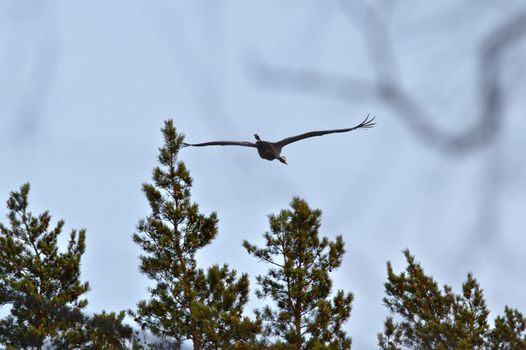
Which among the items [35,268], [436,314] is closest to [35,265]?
[35,268]

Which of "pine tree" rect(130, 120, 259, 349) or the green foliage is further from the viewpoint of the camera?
"pine tree" rect(130, 120, 259, 349)

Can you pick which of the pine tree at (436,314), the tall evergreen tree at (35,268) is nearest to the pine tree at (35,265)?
the tall evergreen tree at (35,268)

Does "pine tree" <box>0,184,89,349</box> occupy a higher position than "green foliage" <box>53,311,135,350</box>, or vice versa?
"pine tree" <box>0,184,89,349</box>

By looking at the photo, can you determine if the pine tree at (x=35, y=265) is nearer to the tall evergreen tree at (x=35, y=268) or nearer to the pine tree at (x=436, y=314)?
the tall evergreen tree at (x=35, y=268)

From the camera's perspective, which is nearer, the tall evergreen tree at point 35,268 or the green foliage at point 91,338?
the green foliage at point 91,338

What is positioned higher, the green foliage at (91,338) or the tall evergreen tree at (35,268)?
the tall evergreen tree at (35,268)

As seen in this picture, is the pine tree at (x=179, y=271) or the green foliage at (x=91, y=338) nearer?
the green foliage at (x=91, y=338)

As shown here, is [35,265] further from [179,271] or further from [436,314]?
[436,314]

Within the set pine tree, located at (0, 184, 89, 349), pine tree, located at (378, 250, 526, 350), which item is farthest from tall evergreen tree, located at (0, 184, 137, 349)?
pine tree, located at (378, 250, 526, 350)

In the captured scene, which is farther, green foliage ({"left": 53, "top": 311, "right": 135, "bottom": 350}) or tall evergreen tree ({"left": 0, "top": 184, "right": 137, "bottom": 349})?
tall evergreen tree ({"left": 0, "top": 184, "right": 137, "bottom": 349})

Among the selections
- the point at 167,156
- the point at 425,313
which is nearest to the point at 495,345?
the point at 425,313

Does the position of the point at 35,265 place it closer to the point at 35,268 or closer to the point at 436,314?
the point at 35,268

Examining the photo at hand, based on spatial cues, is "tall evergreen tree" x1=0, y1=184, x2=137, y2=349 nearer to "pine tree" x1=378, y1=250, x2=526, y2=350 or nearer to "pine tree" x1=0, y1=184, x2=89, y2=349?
"pine tree" x1=0, y1=184, x2=89, y2=349

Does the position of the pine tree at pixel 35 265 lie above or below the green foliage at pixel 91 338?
above
